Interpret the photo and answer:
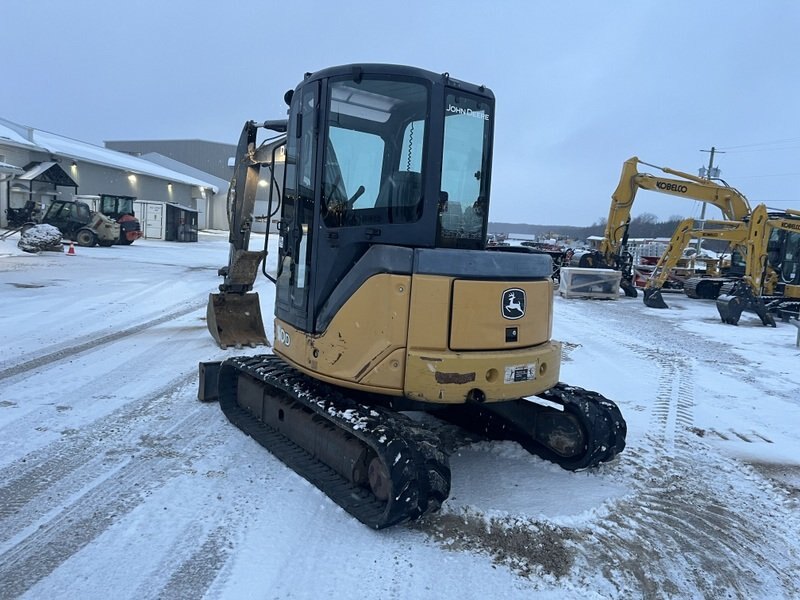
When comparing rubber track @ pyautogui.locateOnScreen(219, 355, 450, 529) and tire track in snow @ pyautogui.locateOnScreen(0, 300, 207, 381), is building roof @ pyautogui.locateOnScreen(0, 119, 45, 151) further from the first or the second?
rubber track @ pyautogui.locateOnScreen(219, 355, 450, 529)

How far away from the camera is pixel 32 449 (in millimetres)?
4285

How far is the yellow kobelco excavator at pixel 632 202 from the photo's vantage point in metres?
17.8

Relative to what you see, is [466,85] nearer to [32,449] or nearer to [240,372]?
[240,372]

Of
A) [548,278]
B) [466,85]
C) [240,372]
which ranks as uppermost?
[466,85]

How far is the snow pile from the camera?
20.1 meters

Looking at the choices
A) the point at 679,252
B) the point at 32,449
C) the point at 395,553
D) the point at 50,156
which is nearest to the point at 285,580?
the point at 395,553

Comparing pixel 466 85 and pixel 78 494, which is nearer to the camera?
pixel 78 494

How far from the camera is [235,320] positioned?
8047mm

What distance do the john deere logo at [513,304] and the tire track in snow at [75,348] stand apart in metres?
5.33

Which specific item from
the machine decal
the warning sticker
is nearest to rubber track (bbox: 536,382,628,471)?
the warning sticker

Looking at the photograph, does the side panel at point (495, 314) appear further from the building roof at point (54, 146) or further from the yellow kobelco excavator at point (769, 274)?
the building roof at point (54, 146)

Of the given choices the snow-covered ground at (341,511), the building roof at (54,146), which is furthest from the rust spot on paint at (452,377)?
the building roof at (54,146)

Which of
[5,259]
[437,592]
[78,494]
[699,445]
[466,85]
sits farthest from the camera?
[5,259]

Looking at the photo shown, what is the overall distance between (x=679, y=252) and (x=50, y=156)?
3316 cm
